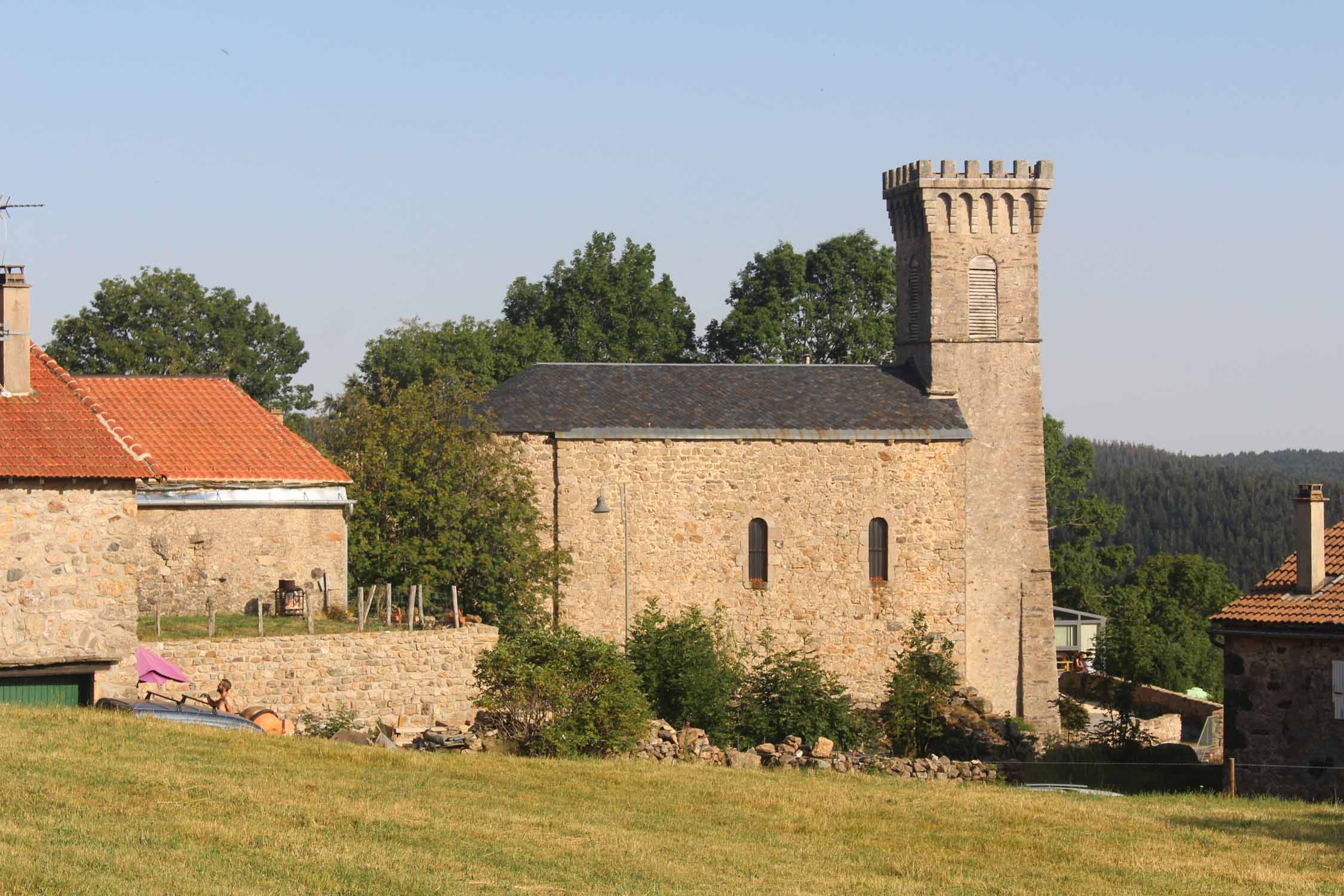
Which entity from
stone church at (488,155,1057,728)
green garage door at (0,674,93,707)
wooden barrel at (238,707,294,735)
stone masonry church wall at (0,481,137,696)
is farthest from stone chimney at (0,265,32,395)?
stone church at (488,155,1057,728)

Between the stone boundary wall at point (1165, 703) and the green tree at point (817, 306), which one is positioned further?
the green tree at point (817, 306)

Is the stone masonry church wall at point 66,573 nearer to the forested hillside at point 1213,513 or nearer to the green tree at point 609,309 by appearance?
the green tree at point 609,309

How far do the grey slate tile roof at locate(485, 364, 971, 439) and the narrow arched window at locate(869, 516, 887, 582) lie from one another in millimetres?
1883

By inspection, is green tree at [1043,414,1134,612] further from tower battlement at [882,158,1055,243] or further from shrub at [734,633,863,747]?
shrub at [734,633,863,747]

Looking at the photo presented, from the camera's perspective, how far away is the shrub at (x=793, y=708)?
28656 millimetres

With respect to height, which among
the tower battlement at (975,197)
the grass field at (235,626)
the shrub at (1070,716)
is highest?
the tower battlement at (975,197)

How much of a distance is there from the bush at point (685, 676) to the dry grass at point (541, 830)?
279 inches

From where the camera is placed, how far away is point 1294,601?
923 inches

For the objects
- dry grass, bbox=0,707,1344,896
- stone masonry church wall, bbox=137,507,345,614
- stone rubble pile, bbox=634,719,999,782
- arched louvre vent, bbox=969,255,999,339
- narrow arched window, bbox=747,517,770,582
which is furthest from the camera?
arched louvre vent, bbox=969,255,999,339

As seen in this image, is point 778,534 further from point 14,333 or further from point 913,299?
point 14,333

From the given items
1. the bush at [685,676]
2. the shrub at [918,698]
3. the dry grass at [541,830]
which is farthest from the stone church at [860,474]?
the dry grass at [541,830]

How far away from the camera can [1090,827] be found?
725 inches

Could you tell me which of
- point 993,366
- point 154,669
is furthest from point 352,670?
point 993,366

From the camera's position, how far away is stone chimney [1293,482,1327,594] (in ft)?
77.5
